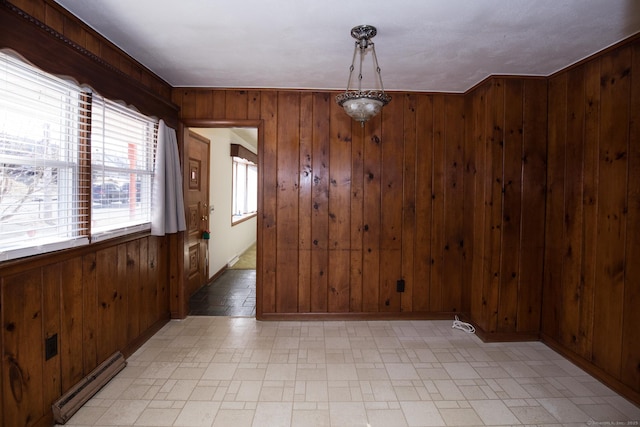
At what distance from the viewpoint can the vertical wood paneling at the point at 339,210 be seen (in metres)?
3.27

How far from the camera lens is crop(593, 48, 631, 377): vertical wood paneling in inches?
86.4

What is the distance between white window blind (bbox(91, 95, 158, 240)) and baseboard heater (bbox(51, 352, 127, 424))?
90 centimetres

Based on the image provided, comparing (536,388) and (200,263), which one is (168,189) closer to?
(200,263)

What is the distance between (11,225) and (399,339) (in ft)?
9.23

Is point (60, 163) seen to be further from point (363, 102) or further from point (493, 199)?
point (493, 199)

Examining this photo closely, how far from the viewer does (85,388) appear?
204 centimetres

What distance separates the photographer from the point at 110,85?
87.0 inches

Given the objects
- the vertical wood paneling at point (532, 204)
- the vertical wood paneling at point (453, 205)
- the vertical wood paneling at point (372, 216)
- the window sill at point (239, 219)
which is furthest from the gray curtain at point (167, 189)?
the vertical wood paneling at point (532, 204)

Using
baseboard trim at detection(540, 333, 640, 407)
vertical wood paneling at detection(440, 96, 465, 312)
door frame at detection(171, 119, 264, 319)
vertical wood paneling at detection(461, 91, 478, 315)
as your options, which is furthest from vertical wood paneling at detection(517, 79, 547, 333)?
door frame at detection(171, 119, 264, 319)

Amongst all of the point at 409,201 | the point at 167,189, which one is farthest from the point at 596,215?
the point at 167,189

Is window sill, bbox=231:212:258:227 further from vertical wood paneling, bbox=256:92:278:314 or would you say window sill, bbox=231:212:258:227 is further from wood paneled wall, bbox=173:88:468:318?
wood paneled wall, bbox=173:88:468:318

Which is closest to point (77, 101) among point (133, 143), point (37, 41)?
point (37, 41)

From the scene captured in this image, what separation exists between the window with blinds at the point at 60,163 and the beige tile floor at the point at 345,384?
3.53ft

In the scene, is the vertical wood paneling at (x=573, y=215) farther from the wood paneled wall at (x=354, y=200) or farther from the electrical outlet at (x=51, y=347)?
the electrical outlet at (x=51, y=347)
